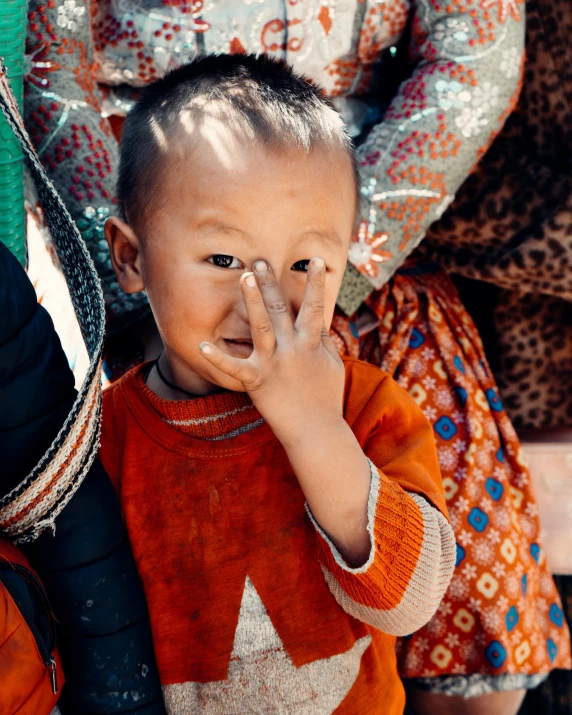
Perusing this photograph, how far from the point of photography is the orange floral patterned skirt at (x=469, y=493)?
1.38 metres

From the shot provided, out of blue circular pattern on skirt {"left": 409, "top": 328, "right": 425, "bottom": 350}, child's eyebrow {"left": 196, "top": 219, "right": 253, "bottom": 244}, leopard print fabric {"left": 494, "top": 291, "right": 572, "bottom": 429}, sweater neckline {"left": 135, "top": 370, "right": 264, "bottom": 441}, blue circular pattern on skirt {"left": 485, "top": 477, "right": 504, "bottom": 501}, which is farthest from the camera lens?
leopard print fabric {"left": 494, "top": 291, "right": 572, "bottom": 429}

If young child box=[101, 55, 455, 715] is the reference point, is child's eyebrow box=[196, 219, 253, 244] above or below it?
above

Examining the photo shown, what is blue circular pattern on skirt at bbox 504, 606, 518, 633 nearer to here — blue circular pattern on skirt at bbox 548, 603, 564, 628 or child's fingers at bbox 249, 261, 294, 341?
blue circular pattern on skirt at bbox 548, 603, 564, 628

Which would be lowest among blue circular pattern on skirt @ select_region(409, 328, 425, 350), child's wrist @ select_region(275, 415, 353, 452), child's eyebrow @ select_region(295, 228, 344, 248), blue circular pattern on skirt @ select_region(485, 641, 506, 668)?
blue circular pattern on skirt @ select_region(485, 641, 506, 668)

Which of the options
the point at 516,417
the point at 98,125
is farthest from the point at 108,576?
the point at 516,417

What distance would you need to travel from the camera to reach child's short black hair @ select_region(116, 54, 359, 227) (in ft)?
3.47

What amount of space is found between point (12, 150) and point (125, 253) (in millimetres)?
211

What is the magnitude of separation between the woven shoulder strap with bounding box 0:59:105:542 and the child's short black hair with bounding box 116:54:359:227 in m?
0.19

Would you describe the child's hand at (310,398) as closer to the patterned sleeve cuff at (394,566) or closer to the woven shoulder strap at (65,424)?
the patterned sleeve cuff at (394,566)

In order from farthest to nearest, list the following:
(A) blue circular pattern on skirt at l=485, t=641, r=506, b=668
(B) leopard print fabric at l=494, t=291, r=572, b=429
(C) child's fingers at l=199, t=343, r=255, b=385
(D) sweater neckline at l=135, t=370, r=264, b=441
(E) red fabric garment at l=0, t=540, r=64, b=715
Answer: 1. (B) leopard print fabric at l=494, t=291, r=572, b=429
2. (A) blue circular pattern on skirt at l=485, t=641, r=506, b=668
3. (D) sweater neckline at l=135, t=370, r=264, b=441
4. (C) child's fingers at l=199, t=343, r=255, b=385
5. (E) red fabric garment at l=0, t=540, r=64, b=715

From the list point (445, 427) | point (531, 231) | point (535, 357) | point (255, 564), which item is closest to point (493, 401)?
point (445, 427)

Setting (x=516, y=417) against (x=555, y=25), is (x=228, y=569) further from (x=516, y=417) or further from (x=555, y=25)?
(x=555, y=25)

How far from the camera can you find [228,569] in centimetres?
108

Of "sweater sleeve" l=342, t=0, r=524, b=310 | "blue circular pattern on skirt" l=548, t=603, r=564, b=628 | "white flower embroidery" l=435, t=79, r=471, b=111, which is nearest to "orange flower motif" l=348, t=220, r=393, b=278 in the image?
"sweater sleeve" l=342, t=0, r=524, b=310
